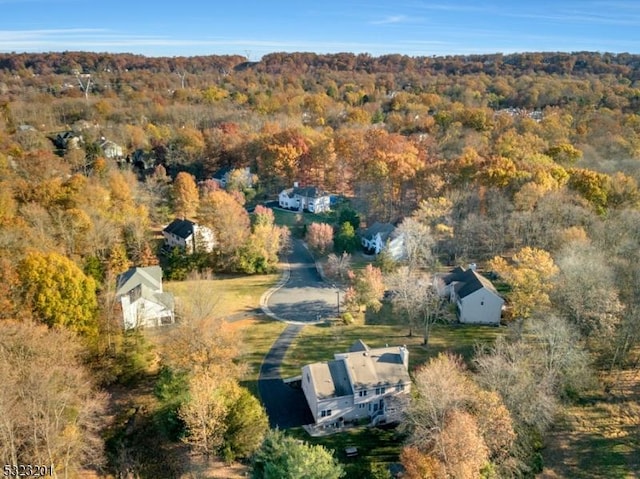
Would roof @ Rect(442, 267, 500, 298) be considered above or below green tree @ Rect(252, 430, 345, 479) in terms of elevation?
above

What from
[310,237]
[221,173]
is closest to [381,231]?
[310,237]

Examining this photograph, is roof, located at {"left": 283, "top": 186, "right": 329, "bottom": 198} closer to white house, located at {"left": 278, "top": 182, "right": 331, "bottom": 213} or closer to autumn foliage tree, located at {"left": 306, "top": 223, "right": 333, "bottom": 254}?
white house, located at {"left": 278, "top": 182, "right": 331, "bottom": 213}

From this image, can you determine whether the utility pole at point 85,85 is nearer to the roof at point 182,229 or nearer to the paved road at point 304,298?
the roof at point 182,229

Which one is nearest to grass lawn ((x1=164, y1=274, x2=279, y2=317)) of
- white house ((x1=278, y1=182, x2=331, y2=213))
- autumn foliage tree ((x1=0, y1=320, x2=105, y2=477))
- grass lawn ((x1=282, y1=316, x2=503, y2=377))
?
grass lawn ((x1=282, y1=316, x2=503, y2=377))

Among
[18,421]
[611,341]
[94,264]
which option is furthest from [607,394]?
[94,264]

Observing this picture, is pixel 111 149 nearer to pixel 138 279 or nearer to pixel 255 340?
pixel 138 279

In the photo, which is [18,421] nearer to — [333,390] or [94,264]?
[333,390]

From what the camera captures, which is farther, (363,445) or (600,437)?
(600,437)
